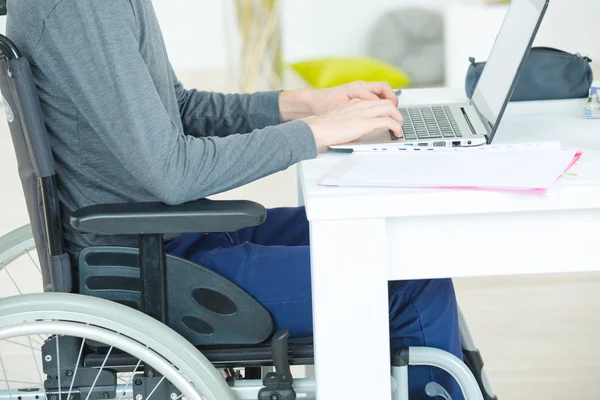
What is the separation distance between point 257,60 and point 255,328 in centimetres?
380

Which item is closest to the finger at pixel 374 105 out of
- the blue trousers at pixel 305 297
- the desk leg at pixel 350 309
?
the blue trousers at pixel 305 297

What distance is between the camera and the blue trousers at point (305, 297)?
4.33ft

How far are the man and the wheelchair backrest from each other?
0.13 ft

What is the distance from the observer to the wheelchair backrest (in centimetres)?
122

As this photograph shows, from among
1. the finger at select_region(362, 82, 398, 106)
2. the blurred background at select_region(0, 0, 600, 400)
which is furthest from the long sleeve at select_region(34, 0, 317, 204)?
the blurred background at select_region(0, 0, 600, 400)

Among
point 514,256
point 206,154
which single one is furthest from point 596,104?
point 206,154

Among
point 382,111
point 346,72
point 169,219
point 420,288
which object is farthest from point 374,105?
point 346,72

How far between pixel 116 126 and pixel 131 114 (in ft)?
0.11

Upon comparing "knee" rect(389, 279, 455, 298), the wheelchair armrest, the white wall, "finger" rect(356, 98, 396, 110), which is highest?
the white wall

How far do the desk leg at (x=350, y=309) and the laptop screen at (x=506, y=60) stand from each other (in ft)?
1.26

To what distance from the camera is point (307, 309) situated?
1.32 metres

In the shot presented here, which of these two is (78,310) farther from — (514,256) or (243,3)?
(243,3)

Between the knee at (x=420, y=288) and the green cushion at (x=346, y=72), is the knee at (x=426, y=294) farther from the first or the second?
the green cushion at (x=346, y=72)

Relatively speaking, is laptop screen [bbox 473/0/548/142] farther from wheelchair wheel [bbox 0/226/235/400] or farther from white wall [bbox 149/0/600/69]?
white wall [bbox 149/0/600/69]
